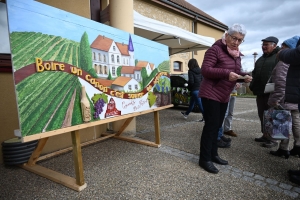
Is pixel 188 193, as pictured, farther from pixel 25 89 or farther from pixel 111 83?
pixel 25 89

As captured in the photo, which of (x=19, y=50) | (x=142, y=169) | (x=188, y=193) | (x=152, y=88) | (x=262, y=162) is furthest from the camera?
(x=152, y=88)

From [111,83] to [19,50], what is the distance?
1035 mm

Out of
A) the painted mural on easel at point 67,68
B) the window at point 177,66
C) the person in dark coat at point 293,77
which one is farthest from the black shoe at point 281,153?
the window at point 177,66

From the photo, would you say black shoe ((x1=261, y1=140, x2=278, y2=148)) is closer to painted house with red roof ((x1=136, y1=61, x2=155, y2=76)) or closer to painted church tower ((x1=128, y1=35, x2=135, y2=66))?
painted house with red roof ((x1=136, y1=61, x2=155, y2=76))

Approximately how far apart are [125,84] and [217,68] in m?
1.19

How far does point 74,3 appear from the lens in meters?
3.62

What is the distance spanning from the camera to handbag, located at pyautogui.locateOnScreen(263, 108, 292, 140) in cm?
266

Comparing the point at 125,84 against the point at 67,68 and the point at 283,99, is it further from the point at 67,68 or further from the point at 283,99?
the point at 283,99

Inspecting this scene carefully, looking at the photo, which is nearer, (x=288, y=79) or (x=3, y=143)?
(x=288, y=79)

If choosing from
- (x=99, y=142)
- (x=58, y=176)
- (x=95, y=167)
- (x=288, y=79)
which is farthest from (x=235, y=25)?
(x=99, y=142)

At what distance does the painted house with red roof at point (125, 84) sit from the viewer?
2514 mm

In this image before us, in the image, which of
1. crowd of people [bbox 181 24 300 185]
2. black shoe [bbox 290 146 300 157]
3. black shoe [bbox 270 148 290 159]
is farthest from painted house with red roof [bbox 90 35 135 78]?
black shoe [bbox 290 146 300 157]

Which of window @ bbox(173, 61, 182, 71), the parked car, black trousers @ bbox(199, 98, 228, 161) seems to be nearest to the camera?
black trousers @ bbox(199, 98, 228, 161)

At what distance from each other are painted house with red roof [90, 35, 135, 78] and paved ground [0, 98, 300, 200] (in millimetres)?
1282
